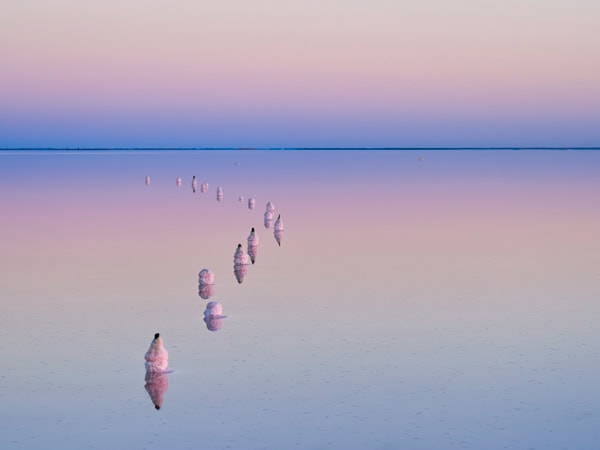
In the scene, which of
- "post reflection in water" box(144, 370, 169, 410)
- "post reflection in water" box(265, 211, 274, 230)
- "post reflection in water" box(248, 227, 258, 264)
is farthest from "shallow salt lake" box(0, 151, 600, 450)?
"post reflection in water" box(265, 211, 274, 230)

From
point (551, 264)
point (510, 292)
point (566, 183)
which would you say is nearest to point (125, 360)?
point (510, 292)

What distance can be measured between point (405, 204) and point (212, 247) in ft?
85.6

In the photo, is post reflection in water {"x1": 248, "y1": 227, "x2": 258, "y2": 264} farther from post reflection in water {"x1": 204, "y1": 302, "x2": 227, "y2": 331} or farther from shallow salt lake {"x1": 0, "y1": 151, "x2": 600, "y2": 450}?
post reflection in water {"x1": 204, "y1": 302, "x2": 227, "y2": 331}

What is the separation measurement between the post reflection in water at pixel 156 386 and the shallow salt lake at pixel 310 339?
0.53ft

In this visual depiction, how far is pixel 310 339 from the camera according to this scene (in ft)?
70.1

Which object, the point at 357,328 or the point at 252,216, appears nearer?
the point at 357,328

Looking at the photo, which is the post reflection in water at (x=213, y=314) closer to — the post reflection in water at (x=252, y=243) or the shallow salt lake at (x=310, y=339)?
the shallow salt lake at (x=310, y=339)

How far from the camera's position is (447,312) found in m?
24.4

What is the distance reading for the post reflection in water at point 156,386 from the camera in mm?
16773

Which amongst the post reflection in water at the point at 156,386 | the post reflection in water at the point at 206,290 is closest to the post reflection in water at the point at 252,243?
the post reflection in water at the point at 206,290

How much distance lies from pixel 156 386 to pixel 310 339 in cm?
480

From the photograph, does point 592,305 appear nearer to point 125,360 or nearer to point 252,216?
point 125,360

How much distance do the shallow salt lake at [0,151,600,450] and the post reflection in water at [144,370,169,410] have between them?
6.3 inches

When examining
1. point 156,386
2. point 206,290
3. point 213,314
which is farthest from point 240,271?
point 156,386
